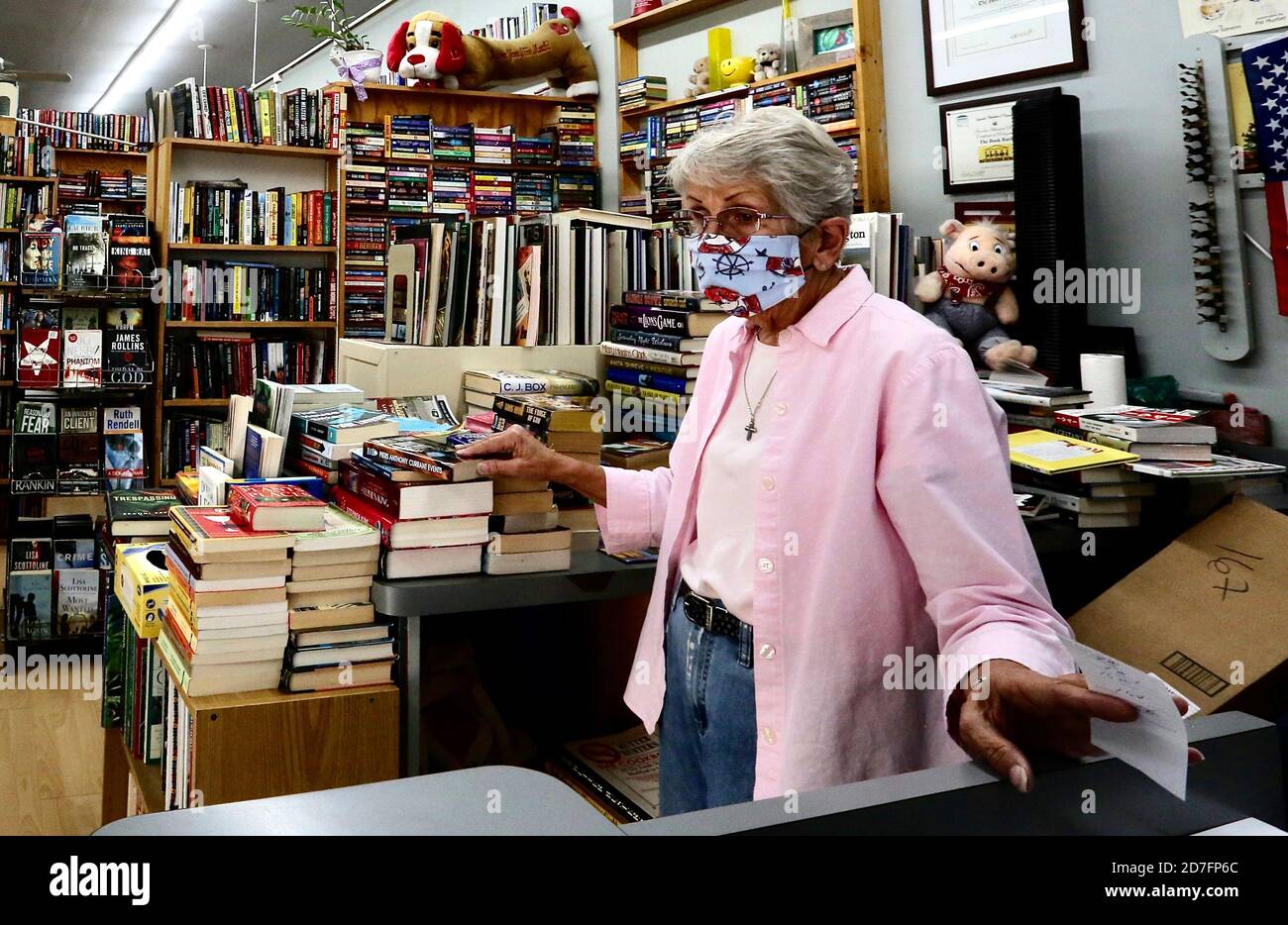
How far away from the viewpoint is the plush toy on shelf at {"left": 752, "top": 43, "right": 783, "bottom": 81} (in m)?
4.34

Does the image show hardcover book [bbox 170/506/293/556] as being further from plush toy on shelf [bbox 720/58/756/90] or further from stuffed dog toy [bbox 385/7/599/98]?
stuffed dog toy [bbox 385/7/599/98]

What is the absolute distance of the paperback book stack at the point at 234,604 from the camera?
1752 mm

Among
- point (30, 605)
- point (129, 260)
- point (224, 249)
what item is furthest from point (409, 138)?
point (30, 605)

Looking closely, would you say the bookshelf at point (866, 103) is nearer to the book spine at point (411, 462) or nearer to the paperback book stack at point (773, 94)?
the paperback book stack at point (773, 94)

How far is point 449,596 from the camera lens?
1.83m

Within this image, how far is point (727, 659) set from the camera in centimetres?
140

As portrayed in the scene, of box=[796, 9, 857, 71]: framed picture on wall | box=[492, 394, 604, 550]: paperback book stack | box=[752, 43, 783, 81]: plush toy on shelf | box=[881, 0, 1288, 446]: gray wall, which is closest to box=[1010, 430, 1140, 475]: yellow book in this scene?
box=[881, 0, 1288, 446]: gray wall

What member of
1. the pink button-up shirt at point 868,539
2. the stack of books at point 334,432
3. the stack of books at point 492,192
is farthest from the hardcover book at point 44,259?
the pink button-up shirt at point 868,539

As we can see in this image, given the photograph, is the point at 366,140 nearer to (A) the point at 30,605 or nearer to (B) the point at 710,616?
(A) the point at 30,605

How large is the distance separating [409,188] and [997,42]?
3070mm

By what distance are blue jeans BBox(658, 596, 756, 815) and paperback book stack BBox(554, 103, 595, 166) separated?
15.0 feet

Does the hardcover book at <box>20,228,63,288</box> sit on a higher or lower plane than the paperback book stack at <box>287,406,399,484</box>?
higher
